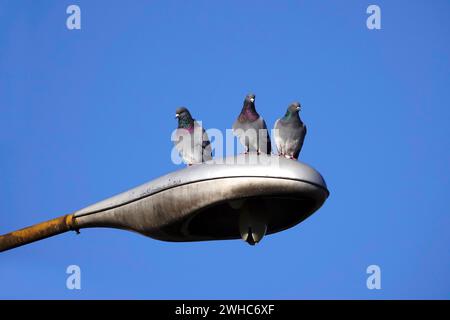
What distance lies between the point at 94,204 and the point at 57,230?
991mm

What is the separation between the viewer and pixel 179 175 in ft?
66.0

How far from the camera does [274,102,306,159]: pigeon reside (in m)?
24.0

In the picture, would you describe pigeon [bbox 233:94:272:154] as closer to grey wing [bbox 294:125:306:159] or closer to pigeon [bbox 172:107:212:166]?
grey wing [bbox 294:125:306:159]

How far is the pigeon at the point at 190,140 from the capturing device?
24.8 meters

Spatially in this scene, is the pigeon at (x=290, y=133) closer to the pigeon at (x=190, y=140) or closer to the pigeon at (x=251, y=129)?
the pigeon at (x=251, y=129)

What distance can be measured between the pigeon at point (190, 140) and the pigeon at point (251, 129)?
3.55 feet

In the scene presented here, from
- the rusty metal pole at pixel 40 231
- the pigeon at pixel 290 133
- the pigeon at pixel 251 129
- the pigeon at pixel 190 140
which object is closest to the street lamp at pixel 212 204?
the rusty metal pole at pixel 40 231

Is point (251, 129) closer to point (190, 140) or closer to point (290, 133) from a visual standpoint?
point (290, 133)

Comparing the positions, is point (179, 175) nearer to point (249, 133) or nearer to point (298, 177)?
point (298, 177)

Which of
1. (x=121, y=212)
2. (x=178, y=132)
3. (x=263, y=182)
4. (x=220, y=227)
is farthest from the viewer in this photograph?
(x=178, y=132)

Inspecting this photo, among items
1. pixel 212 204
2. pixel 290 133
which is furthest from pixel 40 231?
pixel 290 133

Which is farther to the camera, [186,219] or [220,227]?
[220,227]

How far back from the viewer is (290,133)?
2436 centimetres
